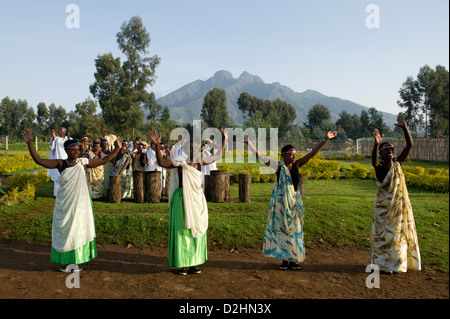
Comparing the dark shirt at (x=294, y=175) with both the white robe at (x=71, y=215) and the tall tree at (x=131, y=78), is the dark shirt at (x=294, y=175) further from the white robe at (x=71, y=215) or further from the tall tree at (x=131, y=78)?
the tall tree at (x=131, y=78)

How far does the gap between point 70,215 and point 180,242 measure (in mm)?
1834

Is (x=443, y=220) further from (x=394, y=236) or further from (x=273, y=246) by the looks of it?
(x=273, y=246)

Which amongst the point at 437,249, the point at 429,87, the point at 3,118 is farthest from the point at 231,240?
the point at 3,118

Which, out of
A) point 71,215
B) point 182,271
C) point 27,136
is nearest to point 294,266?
point 182,271

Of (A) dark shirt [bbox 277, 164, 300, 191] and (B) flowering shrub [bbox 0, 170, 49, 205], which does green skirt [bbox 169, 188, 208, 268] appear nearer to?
(A) dark shirt [bbox 277, 164, 300, 191]

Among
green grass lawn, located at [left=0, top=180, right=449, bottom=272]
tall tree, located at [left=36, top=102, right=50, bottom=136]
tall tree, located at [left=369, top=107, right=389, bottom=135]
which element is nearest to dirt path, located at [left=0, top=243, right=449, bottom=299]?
green grass lawn, located at [left=0, top=180, right=449, bottom=272]

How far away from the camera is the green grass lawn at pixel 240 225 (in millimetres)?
7466

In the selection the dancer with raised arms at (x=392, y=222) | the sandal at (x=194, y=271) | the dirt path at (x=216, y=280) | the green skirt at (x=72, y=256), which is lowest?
the dirt path at (x=216, y=280)

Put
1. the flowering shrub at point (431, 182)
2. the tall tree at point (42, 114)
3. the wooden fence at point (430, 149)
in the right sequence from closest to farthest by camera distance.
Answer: the flowering shrub at point (431, 182) → the wooden fence at point (430, 149) → the tall tree at point (42, 114)

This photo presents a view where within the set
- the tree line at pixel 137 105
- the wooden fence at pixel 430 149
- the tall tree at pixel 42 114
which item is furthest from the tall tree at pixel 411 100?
the tall tree at pixel 42 114

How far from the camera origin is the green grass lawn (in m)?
7.47

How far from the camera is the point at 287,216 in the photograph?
5.69 meters

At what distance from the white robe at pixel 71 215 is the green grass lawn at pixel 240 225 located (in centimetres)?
194

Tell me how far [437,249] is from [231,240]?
160 inches
